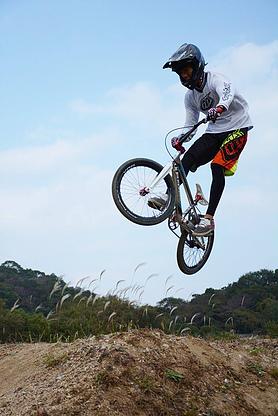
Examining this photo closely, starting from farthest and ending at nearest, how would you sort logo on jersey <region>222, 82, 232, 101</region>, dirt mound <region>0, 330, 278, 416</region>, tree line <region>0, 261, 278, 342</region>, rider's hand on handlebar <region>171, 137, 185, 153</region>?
tree line <region>0, 261, 278, 342</region> < rider's hand on handlebar <region>171, 137, 185, 153</region> < logo on jersey <region>222, 82, 232, 101</region> < dirt mound <region>0, 330, 278, 416</region>

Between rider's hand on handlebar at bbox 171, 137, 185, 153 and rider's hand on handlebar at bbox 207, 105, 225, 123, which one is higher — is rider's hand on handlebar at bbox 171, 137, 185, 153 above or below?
below

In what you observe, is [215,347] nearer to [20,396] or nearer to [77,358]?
[77,358]

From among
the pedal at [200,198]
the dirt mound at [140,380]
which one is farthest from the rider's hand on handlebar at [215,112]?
the dirt mound at [140,380]

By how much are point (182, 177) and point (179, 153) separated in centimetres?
34

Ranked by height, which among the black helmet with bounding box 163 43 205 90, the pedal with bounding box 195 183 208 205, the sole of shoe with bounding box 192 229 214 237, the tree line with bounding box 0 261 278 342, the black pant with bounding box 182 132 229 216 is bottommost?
the tree line with bounding box 0 261 278 342

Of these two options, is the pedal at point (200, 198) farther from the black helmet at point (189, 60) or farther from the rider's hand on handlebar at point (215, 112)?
the black helmet at point (189, 60)

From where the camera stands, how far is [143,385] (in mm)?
6746

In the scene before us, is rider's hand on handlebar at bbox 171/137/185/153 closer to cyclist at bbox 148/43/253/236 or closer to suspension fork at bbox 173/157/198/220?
cyclist at bbox 148/43/253/236

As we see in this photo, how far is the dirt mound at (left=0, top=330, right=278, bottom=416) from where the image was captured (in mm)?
6500

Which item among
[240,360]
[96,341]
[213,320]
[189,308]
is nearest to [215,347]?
[240,360]

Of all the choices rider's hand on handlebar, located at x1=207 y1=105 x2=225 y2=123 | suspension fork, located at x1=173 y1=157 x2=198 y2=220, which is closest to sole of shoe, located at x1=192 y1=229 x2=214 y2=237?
suspension fork, located at x1=173 y1=157 x2=198 y2=220

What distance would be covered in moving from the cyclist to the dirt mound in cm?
178

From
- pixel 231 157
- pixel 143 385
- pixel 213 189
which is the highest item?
pixel 231 157

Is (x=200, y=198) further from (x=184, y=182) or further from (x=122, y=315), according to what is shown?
(x=122, y=315)
